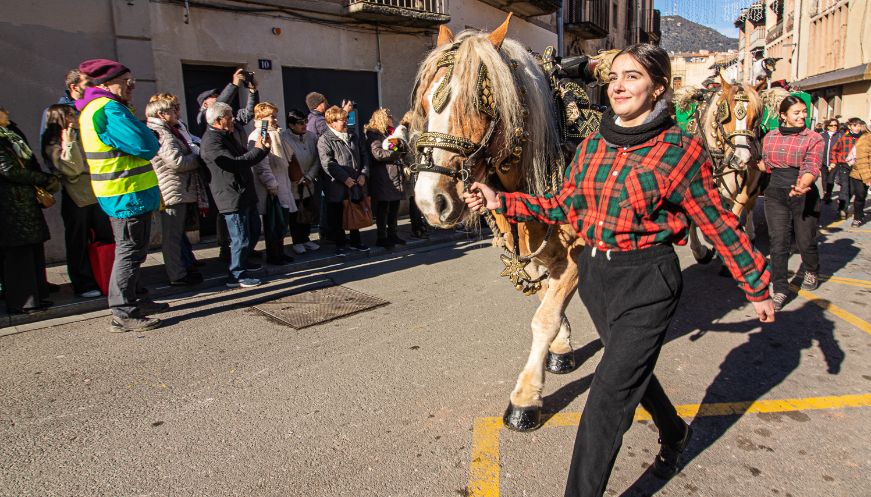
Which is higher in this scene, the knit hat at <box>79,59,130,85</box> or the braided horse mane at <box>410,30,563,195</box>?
the knit hat at <box>79,59,130,85</box>

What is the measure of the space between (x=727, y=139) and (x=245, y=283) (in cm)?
574

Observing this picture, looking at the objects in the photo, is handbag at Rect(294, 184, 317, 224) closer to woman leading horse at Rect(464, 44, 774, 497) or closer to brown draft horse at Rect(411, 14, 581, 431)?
brown draft horse at Rect(411, 14, 581, 431)

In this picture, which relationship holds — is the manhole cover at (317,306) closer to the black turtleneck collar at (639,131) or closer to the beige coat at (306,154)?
the beige coat at (306,154)

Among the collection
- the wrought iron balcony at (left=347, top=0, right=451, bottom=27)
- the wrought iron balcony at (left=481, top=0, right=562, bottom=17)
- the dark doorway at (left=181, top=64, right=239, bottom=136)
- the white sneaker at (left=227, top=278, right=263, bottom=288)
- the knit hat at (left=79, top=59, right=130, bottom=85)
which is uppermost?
the wrought iron balcony at (left=481, top=0, right=562, bottom=17)

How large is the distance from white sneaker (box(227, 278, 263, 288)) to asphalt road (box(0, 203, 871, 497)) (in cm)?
82

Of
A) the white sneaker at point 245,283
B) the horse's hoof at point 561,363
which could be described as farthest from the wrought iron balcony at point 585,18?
the horse's hoof at point 561,363

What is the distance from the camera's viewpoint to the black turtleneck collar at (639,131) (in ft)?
7.28

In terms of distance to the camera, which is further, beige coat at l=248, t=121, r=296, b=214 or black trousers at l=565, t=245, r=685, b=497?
beige coat at l=248, t=121, r=296, b=214

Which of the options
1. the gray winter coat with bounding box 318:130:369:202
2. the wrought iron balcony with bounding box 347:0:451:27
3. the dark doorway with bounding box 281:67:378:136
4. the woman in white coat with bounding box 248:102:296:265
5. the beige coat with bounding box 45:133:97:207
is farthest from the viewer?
the wrought iron balcony with bounding box 347:0:451:27

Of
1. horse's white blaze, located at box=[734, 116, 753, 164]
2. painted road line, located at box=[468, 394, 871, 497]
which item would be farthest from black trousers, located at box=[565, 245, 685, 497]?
horse's white blaze, located at box=[734, 116, 753, 164]

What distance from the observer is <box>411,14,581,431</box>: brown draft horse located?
8.79 ft

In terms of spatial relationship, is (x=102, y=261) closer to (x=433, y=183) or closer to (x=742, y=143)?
(x=433, y=183)

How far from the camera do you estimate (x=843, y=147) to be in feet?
36.3

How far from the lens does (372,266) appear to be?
7.60 m
